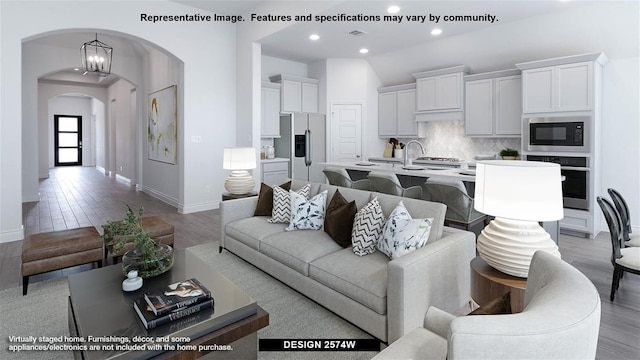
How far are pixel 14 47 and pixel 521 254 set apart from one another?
233 inches

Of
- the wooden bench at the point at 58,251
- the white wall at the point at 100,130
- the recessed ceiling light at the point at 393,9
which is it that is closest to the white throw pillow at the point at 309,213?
the wooden bench at the point at 58,251

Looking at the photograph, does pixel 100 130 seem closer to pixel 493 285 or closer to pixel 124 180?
pixel 124 180

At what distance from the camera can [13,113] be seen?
443 cm

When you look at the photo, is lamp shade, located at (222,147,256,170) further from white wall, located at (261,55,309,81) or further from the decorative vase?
white wall, located at (261,55,309,81)

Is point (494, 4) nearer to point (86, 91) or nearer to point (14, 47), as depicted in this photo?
point (14, 47)

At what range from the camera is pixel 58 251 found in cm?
298

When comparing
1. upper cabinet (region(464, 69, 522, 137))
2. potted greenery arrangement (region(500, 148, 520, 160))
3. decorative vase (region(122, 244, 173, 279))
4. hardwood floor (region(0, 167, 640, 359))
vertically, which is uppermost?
upper cabinet (region(464, 69, 522, 137))

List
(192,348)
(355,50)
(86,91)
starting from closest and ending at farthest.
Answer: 1. (192,348)
2. (355,50)
3. (86,91)

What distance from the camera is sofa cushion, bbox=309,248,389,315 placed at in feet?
6.93

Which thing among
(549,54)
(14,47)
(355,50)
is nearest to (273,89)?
(355,50)

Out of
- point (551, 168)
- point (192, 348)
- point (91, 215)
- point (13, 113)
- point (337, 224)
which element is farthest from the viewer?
point (91, 215)

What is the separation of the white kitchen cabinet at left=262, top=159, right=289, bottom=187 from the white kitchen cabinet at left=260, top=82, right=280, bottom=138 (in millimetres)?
692

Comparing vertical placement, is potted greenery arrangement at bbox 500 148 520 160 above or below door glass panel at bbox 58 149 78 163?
below

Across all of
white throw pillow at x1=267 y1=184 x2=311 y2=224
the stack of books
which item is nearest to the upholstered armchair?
the stack of books
